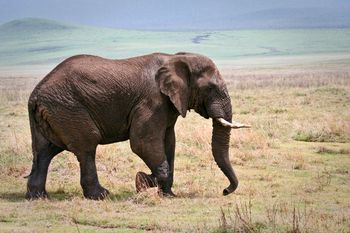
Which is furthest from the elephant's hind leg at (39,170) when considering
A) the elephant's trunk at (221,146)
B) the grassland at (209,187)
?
the elephant's trunk at (221,146)

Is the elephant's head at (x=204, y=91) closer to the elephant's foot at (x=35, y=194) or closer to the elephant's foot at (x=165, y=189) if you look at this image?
the elephant's foot at (x=165, y=189)

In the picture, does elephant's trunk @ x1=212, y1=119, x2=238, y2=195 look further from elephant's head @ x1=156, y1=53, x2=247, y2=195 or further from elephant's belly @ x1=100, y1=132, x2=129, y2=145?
elephant's belly @ x1=100, y1=132, x2=129, y2=145

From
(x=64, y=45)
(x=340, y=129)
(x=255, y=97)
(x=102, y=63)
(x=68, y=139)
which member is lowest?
(x=64, y=45)

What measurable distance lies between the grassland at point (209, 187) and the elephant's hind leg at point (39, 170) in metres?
0.25

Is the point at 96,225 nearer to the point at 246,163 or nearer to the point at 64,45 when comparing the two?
the point at 246,163

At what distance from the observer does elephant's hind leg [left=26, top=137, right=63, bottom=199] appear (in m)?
13.1

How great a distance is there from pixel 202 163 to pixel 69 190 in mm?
3847

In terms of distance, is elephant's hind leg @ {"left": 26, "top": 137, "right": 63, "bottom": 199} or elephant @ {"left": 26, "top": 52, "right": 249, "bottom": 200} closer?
elephant @ {"left": 26, "top": 52, "right": 249, "bottom": 200}

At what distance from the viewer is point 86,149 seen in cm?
1293

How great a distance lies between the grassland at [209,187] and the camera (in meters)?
10.8

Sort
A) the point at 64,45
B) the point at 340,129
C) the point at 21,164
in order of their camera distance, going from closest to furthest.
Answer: the point at 21,164, the point at 340,129, the point at 64,45

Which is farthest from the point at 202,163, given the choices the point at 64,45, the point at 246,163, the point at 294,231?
the point at 64,45

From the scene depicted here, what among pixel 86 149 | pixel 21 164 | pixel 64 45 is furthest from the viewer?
pixel 64 45

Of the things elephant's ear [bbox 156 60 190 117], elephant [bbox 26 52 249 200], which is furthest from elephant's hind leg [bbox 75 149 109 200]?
elephant's ear [bbox 156 60 190 117]
